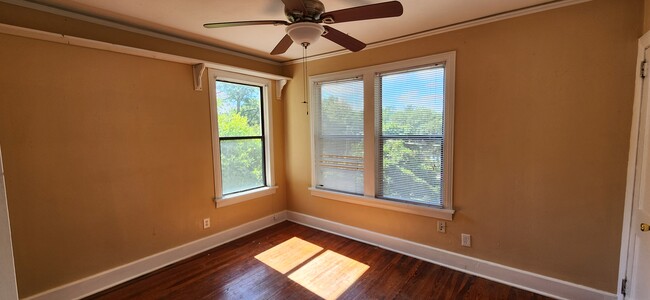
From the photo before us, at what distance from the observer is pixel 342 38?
1966 millimetres

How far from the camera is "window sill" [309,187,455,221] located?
2.69 m

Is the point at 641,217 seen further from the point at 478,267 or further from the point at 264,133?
the point at 264,133

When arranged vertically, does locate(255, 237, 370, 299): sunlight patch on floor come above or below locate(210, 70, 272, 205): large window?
below

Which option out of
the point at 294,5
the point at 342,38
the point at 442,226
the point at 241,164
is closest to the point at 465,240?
the point at 442,226

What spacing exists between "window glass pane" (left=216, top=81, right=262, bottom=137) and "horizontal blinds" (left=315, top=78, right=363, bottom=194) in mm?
832

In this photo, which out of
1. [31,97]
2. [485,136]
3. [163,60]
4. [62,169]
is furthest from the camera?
[163,60]

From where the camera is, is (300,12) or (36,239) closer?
(300,12)

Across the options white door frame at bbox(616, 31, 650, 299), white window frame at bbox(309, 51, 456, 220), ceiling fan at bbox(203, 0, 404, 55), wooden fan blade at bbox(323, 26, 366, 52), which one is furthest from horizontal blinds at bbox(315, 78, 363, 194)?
white door frame at bbox(616, 31, 650, 299)

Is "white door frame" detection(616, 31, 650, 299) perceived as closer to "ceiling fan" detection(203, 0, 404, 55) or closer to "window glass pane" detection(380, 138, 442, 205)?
"window glass pane" detection(380, 138, 442, 205)

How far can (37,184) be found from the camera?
Result: 6.80 feet

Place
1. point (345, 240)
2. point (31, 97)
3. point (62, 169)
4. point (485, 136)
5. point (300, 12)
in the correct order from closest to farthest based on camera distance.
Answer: point (300, 12), point (31, 97), point (62, 169), point (485, 136), point (345, 240)

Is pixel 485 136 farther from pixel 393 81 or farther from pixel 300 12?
pixel 300 12

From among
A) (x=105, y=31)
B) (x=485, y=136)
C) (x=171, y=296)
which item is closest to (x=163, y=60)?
(x=105, y=31)

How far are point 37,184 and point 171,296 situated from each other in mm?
1350
